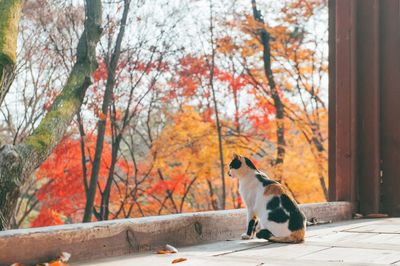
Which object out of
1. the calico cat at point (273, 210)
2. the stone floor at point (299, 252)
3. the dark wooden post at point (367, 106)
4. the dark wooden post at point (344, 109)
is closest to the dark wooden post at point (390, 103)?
the dark wooden post at point (367, 106)

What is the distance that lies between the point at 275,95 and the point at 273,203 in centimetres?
799

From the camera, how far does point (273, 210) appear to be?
8.13 feet

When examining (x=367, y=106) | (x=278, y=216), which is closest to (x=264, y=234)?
(x=278, y=216)

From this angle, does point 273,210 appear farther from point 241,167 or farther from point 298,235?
point 241,167

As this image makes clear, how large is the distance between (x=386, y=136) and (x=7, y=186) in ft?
9.72

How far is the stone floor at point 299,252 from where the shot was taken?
1.96 meters

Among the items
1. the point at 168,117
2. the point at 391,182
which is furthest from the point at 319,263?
the point at 168,117

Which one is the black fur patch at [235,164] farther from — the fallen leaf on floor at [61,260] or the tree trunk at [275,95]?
the tree trunk at [275,95]

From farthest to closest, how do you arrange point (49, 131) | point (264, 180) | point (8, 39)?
point (49, 131) → point (8, 39) → point (264, 180)

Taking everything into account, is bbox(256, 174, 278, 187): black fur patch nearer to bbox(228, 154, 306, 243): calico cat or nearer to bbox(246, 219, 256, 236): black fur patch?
bbox(228, 154, 306, 243): calico cat

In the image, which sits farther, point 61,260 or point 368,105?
point 368,105

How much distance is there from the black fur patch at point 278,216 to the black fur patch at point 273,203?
0.07ft

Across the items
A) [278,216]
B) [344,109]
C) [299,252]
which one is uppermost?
[344,109]

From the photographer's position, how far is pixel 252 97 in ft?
34.6
